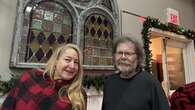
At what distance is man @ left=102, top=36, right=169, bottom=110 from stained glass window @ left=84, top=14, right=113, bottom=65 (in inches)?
22.8

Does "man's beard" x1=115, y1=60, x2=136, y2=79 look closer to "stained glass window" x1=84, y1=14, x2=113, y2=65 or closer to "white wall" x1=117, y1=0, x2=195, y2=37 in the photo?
"stained glass window" x1=84, y1=14, x2=113, y2=65

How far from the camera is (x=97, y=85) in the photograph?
77.4 inches

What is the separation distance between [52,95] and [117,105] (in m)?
0.42

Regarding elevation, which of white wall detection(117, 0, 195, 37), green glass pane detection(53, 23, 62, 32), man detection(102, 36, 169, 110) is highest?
white wall detection(117, 0, 195, 37)

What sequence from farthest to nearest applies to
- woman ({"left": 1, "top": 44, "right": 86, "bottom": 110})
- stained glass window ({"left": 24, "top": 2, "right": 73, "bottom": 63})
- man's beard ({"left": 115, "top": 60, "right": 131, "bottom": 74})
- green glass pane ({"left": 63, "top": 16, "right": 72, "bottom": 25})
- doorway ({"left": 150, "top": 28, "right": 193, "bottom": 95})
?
doorway ({"left": 150, "top": 28, "right": 193, "bottom": 95}), green glass pane ({"left": 63, "top": 16, "right": 72, "bottom": 25}), stained glass window ({"left": 24, "top": 2, "right": 73, "bottom": 63}), man's beard ({"left": 115, "top": 60, "right": 131, "bottom": 74}), woman ({"left": 1, "top": 44, "right": 86, "bottom": 110})

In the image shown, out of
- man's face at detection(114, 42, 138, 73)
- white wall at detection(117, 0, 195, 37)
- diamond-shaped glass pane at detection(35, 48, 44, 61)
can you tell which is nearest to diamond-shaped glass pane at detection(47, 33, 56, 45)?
diamond-shaped glass pane at detection(35, 48, 44, 61)

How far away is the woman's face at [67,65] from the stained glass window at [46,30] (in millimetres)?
510

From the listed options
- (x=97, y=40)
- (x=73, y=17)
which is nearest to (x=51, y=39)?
(x=73, y=17)

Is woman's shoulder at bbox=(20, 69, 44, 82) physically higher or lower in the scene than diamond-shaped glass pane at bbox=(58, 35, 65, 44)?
lower

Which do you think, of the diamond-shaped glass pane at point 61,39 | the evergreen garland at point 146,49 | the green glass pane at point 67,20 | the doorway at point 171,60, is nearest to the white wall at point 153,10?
the evergreen garland at point 146,49

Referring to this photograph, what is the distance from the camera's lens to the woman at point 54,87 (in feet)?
3.70

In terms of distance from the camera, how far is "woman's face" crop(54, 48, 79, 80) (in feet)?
3.93

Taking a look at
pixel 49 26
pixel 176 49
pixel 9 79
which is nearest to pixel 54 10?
pixel 49 26

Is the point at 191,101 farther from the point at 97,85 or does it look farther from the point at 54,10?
the point at 54,10
